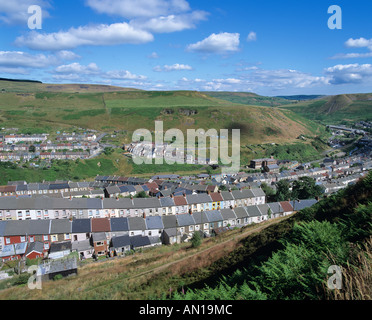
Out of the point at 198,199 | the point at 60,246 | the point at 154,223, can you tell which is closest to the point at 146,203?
the point at 154,223

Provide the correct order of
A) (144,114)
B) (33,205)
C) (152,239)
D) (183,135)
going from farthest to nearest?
(144,114)
(183,135)
(33,205)
(152,239)

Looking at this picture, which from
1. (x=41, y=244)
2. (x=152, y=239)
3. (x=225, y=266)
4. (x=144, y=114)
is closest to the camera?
(x=225, y=266)

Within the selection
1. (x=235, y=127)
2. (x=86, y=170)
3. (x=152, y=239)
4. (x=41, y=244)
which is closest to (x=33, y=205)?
(x=41, y=244)

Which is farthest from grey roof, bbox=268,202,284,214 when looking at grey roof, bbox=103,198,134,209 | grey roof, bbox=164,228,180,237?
grey roof, bbox=103,198,134,209

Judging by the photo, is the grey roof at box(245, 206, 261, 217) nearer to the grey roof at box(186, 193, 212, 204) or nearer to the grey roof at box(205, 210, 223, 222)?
the grey roof at box(205, 210, 223, 222)

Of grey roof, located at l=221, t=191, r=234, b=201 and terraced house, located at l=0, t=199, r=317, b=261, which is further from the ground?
grey roof, located at l=221, t=191, r=234, b=201
